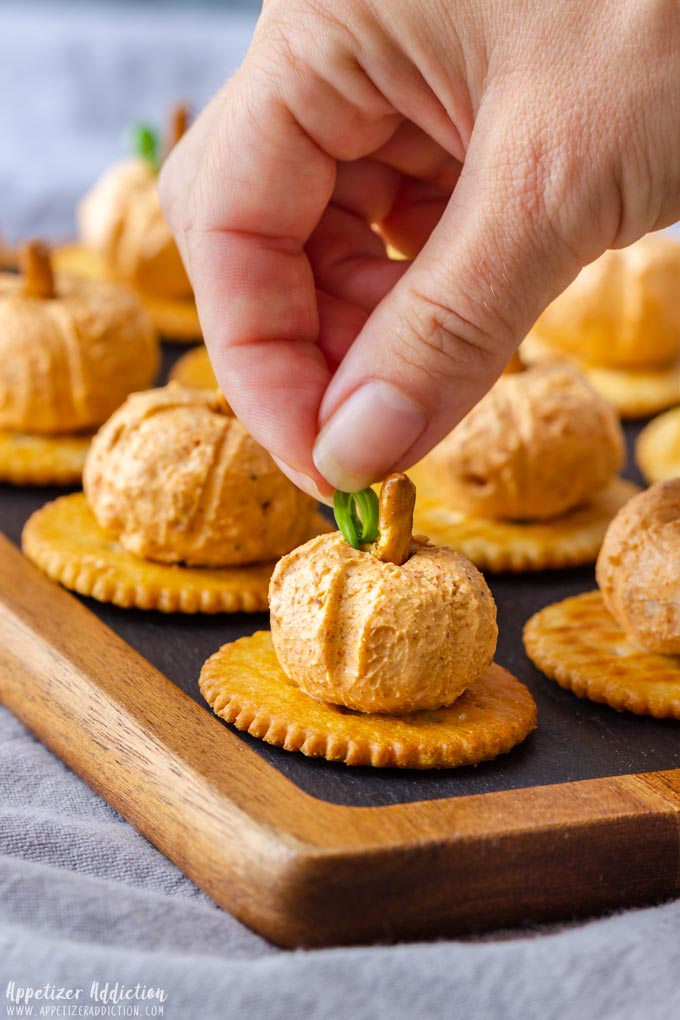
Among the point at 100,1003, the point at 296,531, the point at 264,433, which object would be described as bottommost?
the point at 100,1003

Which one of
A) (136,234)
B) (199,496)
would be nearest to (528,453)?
(199,496)

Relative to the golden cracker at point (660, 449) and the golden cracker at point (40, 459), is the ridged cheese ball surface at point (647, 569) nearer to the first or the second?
the golden cracker at point (660, 449)

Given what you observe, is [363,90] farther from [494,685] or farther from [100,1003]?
[100,1003]

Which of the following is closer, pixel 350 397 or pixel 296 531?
pixel 350 397

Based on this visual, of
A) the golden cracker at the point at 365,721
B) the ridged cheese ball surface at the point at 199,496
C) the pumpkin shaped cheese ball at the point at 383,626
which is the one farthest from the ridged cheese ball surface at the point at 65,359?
the pumpkin shaped cheese ball at the point at 383,626

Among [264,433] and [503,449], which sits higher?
[264,433]

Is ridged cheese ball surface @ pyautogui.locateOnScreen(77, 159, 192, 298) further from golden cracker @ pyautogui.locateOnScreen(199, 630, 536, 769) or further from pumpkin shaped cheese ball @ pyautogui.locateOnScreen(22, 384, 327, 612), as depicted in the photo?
golden cracker @ pyautogui.locateOnScreen(199, 630, 536, 769)

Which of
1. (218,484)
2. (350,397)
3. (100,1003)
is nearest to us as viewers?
(100,1003)

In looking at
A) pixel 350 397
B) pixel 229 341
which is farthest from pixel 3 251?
pixel 350 397
